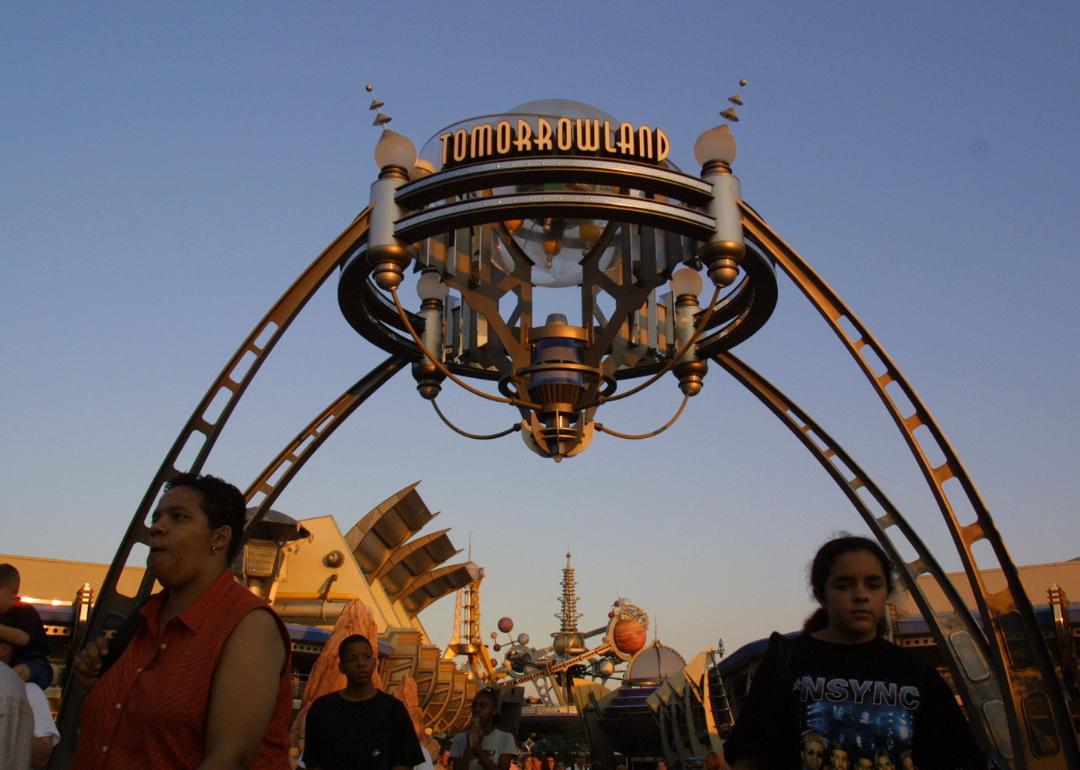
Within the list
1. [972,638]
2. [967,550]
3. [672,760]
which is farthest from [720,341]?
[672,760]

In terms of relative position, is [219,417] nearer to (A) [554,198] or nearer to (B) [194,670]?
(A) [554,198]

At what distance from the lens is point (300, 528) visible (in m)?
35.3

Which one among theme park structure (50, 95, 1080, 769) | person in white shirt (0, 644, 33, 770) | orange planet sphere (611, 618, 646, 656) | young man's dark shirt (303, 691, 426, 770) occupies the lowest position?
orange planet sphere (611, 618, 646, 656)

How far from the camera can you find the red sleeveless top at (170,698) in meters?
2.68

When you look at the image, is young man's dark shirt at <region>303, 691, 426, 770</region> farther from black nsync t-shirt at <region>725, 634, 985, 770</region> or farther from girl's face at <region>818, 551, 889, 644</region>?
girl's face at <region>818, 551, 889, 644</region>

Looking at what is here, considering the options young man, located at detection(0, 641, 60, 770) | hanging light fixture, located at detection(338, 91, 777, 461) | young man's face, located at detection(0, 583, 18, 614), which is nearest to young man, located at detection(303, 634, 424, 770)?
young man, located at detection(0, 641, 60, 770)

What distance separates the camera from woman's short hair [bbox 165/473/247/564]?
3148mm

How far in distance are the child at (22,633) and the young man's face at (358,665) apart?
1826 millimetres

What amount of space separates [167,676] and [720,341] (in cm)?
1086

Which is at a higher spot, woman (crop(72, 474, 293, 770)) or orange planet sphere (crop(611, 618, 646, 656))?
woman (crop(72, 474, 293, 770))

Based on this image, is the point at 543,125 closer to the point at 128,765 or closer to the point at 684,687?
the point at 128,765

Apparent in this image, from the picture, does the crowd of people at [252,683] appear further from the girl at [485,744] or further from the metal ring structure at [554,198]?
the metal ring structure at [554,198]

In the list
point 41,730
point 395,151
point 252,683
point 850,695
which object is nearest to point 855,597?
point 850,695

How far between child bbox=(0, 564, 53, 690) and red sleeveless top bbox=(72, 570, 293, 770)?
2.82m
